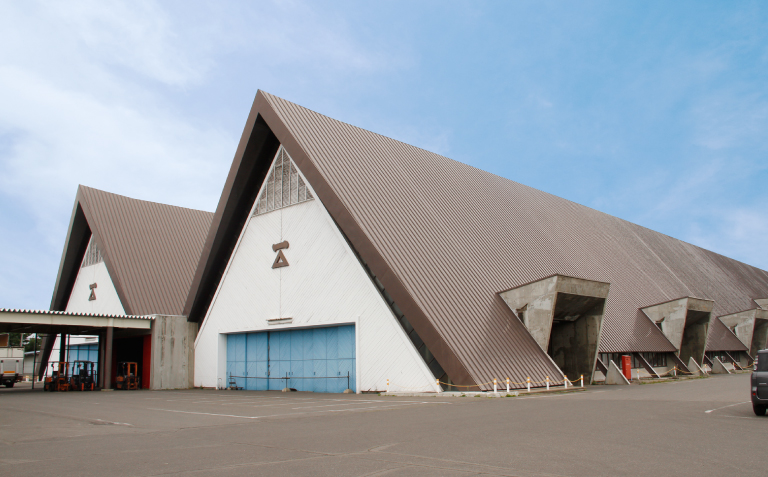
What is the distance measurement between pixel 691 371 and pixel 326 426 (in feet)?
97.1

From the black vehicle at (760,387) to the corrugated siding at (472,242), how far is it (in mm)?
8203

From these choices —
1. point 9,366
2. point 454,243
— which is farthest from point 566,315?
point 9,366

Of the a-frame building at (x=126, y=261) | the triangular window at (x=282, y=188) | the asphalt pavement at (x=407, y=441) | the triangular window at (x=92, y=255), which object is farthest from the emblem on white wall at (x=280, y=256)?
the triangular window at (x=92, y=255)

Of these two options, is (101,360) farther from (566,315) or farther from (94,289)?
(566,315)

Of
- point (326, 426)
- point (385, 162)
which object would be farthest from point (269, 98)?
point (326, 426)

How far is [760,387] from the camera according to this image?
12609 millimetres

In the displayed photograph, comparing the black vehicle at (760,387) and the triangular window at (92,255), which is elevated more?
the triangular window at (92,255)

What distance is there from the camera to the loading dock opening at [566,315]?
2266 centimetres

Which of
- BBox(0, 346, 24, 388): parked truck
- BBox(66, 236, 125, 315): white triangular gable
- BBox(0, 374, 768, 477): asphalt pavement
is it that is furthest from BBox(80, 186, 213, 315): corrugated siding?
BBox(0, 374, 768, 477): asphalt pavement

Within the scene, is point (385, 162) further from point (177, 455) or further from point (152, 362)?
point (177, 455)

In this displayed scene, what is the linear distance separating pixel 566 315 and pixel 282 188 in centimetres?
1411

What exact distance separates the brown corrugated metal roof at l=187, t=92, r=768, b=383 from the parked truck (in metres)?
18.1

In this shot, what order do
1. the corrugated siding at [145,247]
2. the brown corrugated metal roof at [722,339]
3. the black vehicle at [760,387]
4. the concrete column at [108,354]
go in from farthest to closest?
the brown corrugated metal roof at [722,339]
the corrugated siding at [145,247]
the concrete column at [108,354]
the black vehicle at [760,387]

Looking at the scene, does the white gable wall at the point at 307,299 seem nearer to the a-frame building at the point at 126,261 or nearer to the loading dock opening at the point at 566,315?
the a-frame building at the point at 126,261
